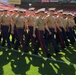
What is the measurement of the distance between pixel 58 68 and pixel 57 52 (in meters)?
2.39

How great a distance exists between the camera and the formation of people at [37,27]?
1183 cm

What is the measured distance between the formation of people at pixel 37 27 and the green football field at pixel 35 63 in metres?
0.41

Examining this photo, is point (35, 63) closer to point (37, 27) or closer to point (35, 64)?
point (35, 64)

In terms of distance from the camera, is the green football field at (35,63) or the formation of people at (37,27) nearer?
the green football field at (35,63)

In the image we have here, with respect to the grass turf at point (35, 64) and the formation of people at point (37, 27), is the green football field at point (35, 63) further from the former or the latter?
the formation of people at point (37, 27)

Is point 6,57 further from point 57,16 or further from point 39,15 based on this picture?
point 57,16

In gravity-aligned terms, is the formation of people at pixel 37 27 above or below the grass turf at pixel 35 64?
above

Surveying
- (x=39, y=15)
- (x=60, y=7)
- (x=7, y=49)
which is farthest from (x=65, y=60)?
(x=60, y=7)

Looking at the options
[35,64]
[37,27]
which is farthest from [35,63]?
[37,27]

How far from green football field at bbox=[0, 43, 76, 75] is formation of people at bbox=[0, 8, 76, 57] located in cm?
41

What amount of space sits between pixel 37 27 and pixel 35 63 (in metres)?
1.70

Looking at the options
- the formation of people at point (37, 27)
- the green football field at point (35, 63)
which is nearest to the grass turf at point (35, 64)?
the green football field at point (35, 63)

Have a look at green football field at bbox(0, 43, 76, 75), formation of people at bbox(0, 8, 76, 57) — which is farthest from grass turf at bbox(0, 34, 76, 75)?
formation of people at bbox(0, 8, 76, 57)

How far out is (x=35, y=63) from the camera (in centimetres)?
1103
